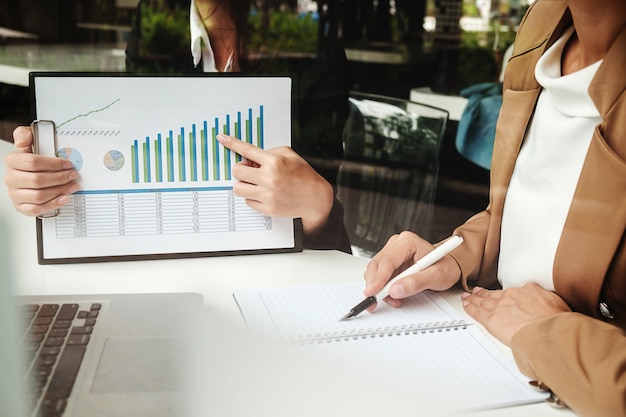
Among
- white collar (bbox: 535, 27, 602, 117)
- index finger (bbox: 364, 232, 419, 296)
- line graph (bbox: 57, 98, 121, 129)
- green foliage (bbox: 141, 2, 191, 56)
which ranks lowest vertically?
index finger (bbox: 364, 232, 419, 296)

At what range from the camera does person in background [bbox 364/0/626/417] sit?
2.12 ft

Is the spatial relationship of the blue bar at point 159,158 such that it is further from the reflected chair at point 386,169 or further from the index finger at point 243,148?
the reflected chair at point 386,169

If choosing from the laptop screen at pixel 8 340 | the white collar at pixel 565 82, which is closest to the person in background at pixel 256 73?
the white collar at pixel 565 82

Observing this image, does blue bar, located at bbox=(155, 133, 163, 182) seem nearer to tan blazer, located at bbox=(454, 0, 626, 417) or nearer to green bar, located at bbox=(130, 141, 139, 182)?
green bar, located at bbox=(130, 141, 139, 182)

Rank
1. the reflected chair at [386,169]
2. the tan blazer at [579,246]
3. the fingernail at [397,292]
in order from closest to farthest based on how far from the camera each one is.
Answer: the tan blazer at [579,246] → the fingernail at [397,292] → the reflected chair at [386,169]

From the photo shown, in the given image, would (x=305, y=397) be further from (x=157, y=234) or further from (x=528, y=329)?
(x=157, y=234)

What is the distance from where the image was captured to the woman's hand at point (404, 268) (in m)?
0.84

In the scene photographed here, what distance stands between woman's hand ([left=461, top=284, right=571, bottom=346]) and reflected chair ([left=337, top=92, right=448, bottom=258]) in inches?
6.7

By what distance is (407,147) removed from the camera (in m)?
1.26

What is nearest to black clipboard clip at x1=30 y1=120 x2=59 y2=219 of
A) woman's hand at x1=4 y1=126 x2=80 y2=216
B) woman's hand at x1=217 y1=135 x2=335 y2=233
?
woman's hand at x1=4 y1=126 x2=80 y2=216

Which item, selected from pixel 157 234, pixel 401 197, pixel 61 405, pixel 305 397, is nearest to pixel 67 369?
pixel 61 405

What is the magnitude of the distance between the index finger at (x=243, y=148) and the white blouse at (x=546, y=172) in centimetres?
35

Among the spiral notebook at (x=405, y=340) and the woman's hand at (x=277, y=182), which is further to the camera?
the woman's hand at (x=277, y=182)

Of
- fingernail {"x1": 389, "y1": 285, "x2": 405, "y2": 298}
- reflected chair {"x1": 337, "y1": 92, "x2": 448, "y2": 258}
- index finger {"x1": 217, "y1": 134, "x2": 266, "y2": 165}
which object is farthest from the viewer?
reflected chair {"x1": 337, "y1": 92, "x2": 448, "y2": 258}
